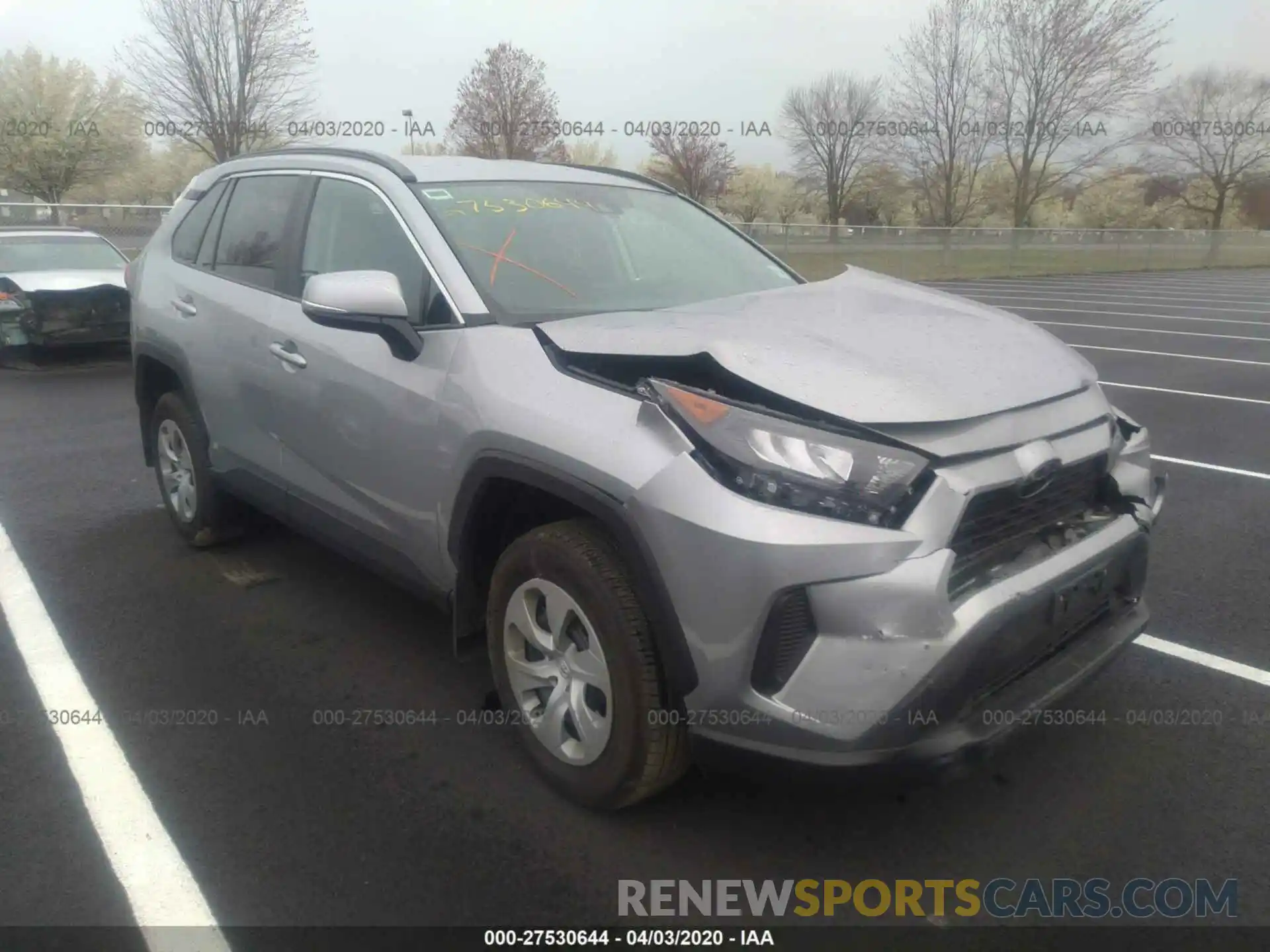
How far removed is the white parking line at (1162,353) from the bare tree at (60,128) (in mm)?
26638

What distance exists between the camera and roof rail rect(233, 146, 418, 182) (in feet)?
11.9

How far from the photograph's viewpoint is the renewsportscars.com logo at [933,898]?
250 centimetres

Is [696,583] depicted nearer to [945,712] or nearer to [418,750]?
[945,712]

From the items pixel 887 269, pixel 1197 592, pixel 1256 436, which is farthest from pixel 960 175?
pixel 1197 592

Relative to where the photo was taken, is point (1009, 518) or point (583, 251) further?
point (583, 251)

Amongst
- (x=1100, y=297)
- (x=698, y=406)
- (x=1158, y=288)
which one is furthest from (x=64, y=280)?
(x=1158, y=288)

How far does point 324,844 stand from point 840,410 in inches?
71.1

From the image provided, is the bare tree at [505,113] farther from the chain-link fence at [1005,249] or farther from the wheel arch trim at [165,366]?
the wheel arch trim at [165,366]

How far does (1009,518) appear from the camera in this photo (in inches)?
101

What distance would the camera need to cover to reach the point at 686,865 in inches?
105

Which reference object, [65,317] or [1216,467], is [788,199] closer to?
[65,317]

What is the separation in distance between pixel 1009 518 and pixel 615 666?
1075 mm

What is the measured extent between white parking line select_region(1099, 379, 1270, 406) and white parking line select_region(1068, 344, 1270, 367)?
1971mm

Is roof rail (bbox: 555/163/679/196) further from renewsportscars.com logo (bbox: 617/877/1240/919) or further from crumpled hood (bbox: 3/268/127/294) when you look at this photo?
crumpled hood (bbox: 3/268/127/294)
